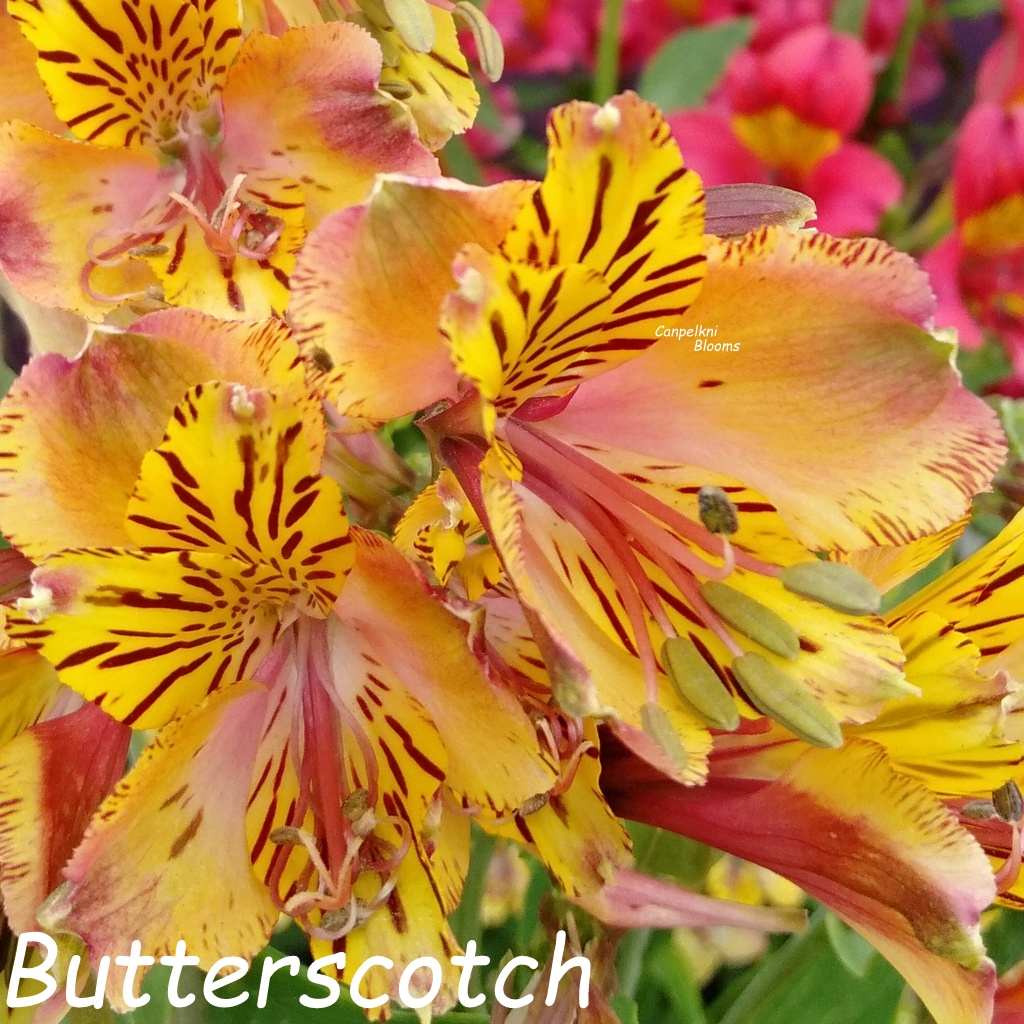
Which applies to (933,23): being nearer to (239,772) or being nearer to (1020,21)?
(1020,21)

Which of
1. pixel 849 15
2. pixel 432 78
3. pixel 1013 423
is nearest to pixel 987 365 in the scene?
pixel 849 15

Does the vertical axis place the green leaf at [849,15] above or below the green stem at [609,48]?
above

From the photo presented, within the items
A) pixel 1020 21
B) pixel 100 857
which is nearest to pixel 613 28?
pixel 1020 21

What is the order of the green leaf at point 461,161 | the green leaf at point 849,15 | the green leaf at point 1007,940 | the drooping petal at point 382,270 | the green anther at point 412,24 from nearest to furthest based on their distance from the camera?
1. the drooping petal at point 382,270
2. the green anther at point 412,24
3. the green leaf at point 1007,940
4. the green leaf at point 461,161
5. the green leaf at point 849,15

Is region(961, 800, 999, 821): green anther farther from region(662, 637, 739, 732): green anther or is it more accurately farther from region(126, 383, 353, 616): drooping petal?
region(126, 383, 353, 616): drooping petal

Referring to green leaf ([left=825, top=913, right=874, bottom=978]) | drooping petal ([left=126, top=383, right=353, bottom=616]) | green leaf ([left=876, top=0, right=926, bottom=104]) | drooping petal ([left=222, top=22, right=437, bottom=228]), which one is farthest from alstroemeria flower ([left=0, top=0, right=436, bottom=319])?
green leaf ([left=876, top=0, right=926, bottom=104])

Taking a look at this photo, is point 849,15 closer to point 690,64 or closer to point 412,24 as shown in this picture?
point 690,64

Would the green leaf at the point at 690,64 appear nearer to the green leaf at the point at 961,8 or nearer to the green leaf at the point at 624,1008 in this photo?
the green leaf at the point at 961,8

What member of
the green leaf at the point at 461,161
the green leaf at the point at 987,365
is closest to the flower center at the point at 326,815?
the green leaf at the point at 461,161
